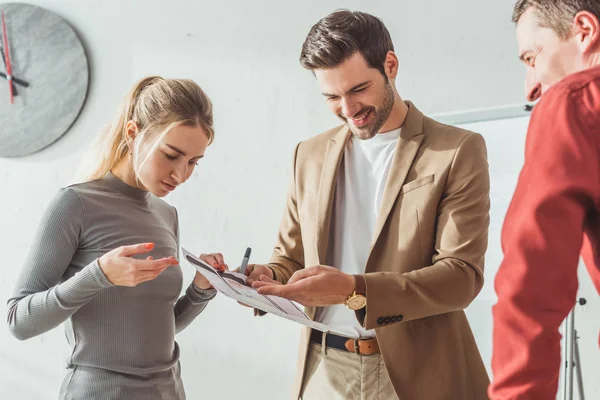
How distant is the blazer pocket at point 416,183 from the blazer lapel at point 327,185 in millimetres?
174

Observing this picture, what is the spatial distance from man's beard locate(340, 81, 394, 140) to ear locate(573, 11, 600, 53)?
796 mm

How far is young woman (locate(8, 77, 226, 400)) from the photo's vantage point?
1.49m

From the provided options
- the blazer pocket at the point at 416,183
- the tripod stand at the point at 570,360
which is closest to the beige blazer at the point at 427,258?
the blazer pocket at the point at 416,183

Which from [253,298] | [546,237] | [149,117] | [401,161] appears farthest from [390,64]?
[546,237]

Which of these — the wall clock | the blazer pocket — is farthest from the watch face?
the wall clock

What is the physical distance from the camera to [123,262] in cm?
144

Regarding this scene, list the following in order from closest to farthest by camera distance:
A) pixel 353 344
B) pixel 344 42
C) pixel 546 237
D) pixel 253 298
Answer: pixel 546 237
pixel 253 298
pixel 353 344
pixel 344 42

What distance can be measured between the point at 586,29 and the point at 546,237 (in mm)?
298

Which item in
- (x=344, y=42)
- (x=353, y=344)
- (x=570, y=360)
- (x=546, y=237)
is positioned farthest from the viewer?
(x=570, y=360)

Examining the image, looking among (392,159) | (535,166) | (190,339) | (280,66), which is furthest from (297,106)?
(535,166)

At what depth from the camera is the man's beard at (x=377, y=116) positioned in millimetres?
1671

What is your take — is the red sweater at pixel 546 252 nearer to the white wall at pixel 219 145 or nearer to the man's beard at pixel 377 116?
the man's beard at pixel 377 116

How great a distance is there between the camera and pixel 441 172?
1559 millimetres

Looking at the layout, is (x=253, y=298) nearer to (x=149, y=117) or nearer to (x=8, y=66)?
(x=149, y=117)
